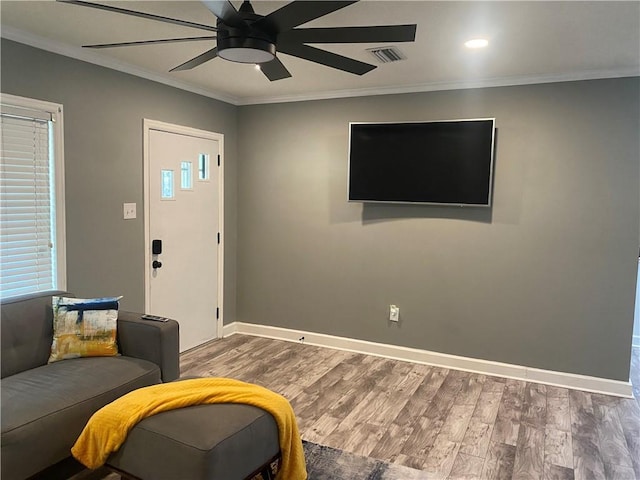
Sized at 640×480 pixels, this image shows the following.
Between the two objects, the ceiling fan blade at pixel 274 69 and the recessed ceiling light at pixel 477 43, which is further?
the recessed ceiling light at pixel 477 43

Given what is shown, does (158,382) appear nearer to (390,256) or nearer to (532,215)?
(390,256)

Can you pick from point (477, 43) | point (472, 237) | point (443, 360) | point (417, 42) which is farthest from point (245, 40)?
point (443, 360)

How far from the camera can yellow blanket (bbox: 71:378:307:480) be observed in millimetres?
2039

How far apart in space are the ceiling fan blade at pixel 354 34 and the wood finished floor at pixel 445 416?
7.38 ft

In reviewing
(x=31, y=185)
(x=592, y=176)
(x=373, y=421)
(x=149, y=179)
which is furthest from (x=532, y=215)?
(x=31, y=185)

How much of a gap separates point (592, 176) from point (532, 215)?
0.52 meters

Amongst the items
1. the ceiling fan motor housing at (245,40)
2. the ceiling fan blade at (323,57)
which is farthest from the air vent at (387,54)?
the ceiling fan motor housing at (245,40)

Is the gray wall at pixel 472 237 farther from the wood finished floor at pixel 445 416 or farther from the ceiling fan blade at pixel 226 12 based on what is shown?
the ceiling fan blade at pixel 226 12

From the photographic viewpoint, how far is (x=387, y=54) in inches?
129

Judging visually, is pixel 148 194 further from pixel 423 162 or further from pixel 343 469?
pixel 343 469

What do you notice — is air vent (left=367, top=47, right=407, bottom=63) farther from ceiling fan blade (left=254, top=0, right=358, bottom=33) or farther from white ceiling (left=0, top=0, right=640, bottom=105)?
ceiling fan blade (left=254, top=0, right=358, bottom=33)

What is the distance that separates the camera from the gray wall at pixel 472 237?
3666mm

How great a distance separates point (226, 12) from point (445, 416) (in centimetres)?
283

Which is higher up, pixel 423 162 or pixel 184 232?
pixel 423 162
